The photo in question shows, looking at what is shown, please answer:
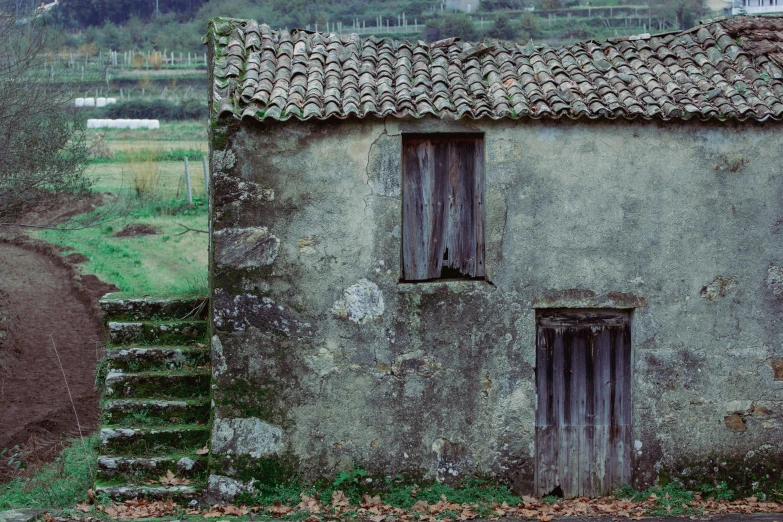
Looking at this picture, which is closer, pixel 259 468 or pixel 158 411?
pixel 259 468

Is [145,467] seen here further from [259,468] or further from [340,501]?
[340,501]

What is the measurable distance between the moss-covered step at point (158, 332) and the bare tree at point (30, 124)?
4.54 meters

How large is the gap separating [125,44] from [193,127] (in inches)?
635

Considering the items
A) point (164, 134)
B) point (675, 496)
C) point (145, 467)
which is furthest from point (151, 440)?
point (164, 134)

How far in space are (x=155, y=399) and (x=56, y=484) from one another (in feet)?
4.60

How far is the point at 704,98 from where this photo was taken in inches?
365

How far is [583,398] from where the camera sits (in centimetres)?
966

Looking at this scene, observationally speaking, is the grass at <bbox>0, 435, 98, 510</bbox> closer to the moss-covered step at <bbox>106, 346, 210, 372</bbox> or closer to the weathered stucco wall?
the moss-covered step at <bbox>106, 346, 210, 372</bbox>

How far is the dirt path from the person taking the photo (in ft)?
40.9

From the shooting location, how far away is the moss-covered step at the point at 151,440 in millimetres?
9438

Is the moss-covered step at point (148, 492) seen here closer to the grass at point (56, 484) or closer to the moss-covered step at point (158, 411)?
the grass at point (56, 484)

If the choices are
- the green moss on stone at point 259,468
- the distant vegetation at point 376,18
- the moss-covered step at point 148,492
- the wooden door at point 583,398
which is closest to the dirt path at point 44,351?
the moss-covered step at point 148,492

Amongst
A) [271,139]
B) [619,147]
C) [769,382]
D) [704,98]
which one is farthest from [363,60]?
[769,382]

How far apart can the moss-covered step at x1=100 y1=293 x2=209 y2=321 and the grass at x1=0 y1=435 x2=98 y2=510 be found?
1.74 metres
